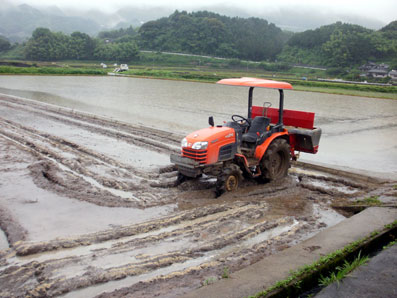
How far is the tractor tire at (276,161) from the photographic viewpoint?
293 inches

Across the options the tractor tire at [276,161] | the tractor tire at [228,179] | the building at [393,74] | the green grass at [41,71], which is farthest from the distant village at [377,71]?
the tractor tire at [228,179]

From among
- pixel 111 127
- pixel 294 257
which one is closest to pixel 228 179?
pixel 294 257

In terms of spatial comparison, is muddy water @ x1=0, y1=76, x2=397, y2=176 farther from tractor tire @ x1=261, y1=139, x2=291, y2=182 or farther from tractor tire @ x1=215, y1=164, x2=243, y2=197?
tractor tire @ x1=215, y1=164, x2=243, y2=197

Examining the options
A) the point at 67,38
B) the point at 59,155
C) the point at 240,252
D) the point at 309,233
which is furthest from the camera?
the point at 67,38

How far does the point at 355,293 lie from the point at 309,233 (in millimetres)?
1978

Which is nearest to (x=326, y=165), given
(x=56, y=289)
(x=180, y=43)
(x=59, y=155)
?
(x=59, y=155)

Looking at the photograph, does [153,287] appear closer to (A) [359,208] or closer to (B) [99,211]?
(B) [99,211]

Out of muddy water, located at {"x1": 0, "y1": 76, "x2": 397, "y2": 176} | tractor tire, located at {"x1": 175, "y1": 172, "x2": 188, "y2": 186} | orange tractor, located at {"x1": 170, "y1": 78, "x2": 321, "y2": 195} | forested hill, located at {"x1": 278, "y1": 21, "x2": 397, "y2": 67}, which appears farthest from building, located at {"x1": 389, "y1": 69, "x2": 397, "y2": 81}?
tractor tire, located at {"x1": 175, "y1": 172, "x2": 188, "y2": 186}

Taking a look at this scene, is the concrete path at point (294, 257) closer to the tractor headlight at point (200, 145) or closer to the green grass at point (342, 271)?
the green grass at point (342, 271)

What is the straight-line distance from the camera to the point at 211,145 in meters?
6.51

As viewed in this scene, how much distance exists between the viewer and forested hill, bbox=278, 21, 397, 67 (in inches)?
2504

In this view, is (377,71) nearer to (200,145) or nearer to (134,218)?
(200,145)

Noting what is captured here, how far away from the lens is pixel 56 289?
3.79 meters

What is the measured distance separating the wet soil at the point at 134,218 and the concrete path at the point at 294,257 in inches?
10.2
